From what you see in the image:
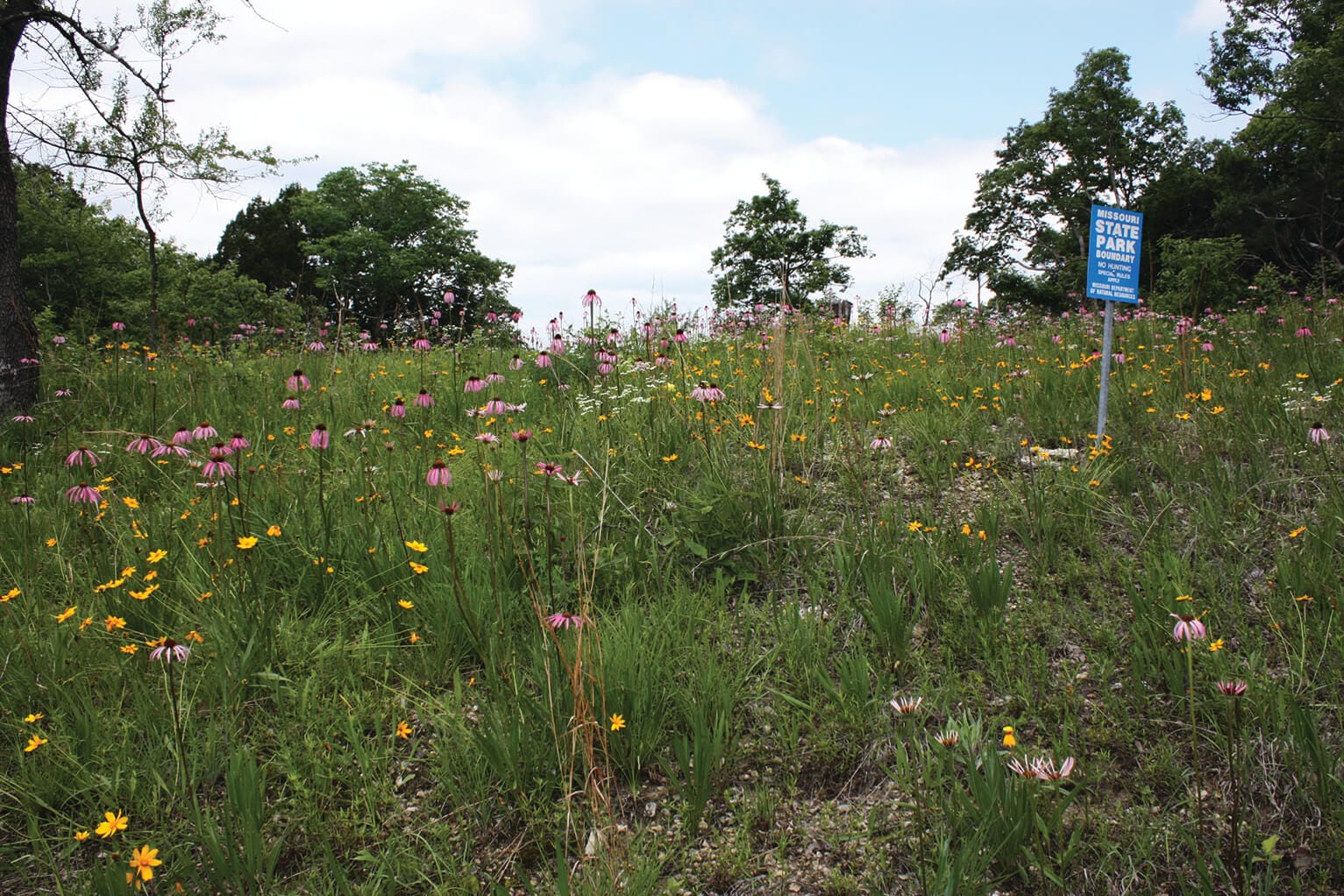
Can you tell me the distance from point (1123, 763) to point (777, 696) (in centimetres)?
90

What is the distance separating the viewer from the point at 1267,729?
181 cm

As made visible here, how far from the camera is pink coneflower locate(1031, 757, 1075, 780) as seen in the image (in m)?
1.50

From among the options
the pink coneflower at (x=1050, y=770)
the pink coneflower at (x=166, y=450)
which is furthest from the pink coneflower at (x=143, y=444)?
the pink coneflower at (x=1050, y=770)

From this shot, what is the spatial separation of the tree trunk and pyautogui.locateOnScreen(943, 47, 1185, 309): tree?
26337 mm

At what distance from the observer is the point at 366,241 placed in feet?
103

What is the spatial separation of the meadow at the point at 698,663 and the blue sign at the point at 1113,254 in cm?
65

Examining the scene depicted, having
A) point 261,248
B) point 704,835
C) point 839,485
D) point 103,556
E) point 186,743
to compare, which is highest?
point 261,248

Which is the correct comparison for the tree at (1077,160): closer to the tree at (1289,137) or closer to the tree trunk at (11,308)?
the tree at (1289,137)

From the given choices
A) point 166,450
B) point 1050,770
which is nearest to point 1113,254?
point 1050,770

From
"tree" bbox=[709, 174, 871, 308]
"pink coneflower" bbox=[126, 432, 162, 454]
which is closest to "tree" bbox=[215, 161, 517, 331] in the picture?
"tree" bbox=[709, 174, 871, 308]

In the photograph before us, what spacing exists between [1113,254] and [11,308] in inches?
278

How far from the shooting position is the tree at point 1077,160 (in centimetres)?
2725

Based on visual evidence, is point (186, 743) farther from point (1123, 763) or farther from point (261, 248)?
point (261, 248)

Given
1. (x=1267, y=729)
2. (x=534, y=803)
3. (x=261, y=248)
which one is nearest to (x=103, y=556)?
(x=534, y=803)
